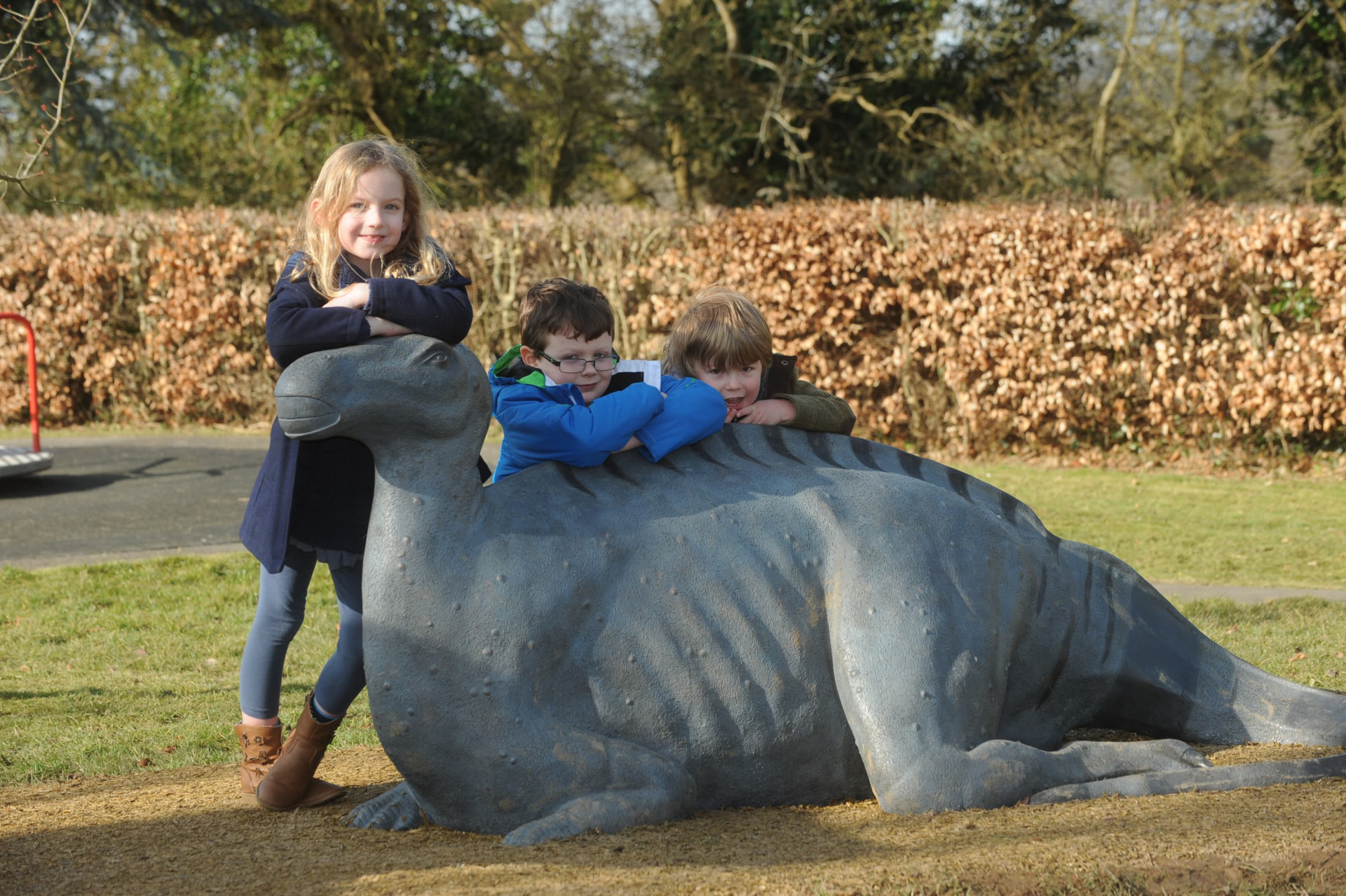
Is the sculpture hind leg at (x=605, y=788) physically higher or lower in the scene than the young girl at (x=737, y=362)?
lower

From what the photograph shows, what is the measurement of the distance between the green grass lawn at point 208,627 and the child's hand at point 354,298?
2.12m

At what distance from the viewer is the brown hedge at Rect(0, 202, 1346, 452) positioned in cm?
1093

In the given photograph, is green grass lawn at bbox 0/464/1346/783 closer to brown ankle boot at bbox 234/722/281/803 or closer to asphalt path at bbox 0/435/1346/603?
asphalt path at bbox 0/435/1346/603

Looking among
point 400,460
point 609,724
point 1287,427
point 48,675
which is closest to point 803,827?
point 609,724

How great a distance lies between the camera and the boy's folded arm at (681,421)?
3359 mm

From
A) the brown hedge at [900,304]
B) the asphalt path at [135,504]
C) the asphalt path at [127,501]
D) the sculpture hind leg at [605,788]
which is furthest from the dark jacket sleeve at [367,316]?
the brown hedge at [900,304]

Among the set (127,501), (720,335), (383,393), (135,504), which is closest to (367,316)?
(383,393)

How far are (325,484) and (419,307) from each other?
741 mm

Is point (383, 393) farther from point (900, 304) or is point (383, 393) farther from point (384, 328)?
point (900, 304)

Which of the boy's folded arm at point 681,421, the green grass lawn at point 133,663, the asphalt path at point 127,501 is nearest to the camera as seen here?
the boy's folded arm at point 681,421

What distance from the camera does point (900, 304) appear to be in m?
12.1

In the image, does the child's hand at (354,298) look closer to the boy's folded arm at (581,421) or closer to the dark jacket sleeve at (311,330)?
the dark jacket sleeve at (311,330)

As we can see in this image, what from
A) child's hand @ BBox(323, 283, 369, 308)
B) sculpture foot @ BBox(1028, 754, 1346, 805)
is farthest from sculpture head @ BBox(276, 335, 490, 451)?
sculpture foot @ BBox(1028, 754, 1346, 805)

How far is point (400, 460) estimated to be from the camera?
3.06 metres
